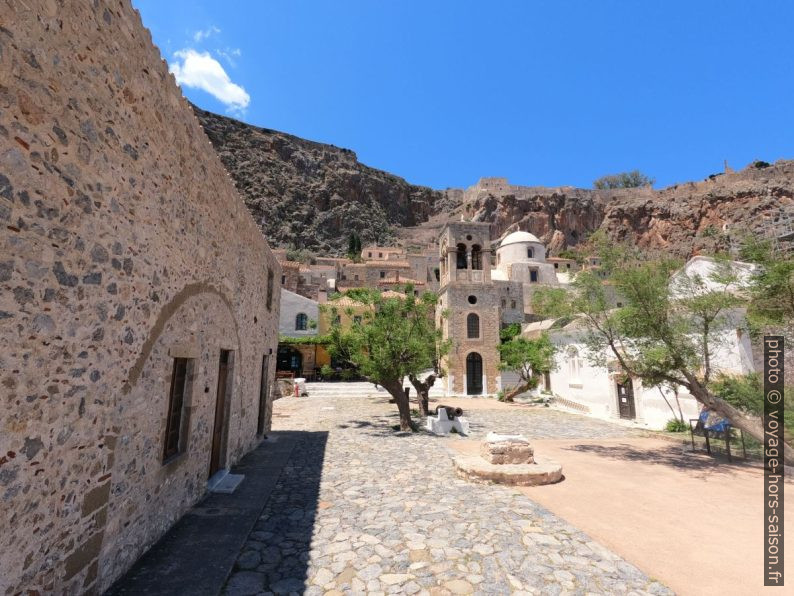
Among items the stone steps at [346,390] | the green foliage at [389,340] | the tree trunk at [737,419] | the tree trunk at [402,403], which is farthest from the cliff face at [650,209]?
the tree trunk at [402,403]

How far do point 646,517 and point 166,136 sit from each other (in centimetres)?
787

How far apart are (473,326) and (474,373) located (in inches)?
120

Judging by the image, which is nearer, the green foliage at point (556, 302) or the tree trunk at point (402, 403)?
the green foliage at point (556, 302)

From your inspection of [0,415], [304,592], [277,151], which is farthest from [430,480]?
[277,151]

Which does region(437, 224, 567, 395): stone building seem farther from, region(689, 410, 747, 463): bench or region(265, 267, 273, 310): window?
region(265, 267, 273, 310): window

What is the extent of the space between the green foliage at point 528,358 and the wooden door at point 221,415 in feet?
53.1

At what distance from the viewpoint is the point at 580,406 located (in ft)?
61.5

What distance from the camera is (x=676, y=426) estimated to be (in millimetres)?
13180

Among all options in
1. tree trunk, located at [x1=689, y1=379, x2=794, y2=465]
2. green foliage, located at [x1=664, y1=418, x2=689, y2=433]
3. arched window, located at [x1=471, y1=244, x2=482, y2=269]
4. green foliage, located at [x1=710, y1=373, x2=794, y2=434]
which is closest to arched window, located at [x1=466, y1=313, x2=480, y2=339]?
arched window, located at [x1=471, y1=244, x2=482, y2=269]

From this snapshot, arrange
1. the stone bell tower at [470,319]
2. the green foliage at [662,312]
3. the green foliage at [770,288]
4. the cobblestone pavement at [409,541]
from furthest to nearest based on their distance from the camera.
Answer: the stone bell tower at [470,319] < the green foliage at [662,312] < the green foliage at [770,288] < the cobblestone pavement at [409,541]

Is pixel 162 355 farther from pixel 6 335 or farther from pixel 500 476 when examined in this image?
pixel 500 476

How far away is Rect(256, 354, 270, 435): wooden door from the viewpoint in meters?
10.0

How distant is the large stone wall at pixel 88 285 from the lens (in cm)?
225

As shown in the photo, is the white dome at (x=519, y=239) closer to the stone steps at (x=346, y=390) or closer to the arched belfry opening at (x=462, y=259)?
the arched belfry opening at (x=462, y=259)
